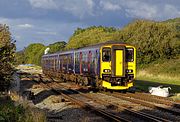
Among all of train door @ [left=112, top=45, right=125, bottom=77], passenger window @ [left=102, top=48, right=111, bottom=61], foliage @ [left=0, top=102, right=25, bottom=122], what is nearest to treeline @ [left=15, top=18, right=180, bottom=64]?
train door @ [left=112, top=45, right=125, bottom=77]

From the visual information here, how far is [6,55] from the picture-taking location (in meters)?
20.4

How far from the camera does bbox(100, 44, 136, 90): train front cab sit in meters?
25.7

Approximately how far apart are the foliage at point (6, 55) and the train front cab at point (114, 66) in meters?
6.69

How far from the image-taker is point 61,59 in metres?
43.0

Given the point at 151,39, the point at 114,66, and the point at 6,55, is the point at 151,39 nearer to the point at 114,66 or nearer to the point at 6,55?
the point at 114,66

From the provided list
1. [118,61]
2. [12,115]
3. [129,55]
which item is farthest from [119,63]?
[12,115]

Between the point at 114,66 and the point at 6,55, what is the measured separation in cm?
761

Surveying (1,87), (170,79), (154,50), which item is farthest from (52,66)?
(1,87)

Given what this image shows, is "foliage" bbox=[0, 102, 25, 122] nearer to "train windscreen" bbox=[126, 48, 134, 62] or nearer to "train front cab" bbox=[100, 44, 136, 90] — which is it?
"train front cab" bbox=[100, 44, 136, 90]

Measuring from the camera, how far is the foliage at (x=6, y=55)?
20.0 m

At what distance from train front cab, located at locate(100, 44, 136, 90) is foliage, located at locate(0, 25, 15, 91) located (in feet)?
21.9

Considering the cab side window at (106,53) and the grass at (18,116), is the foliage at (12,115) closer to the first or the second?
the grass at (18,116)

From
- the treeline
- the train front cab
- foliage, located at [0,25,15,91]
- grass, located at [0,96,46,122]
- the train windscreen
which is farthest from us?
the treeline

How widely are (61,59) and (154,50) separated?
1408 cm
